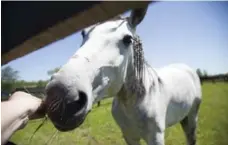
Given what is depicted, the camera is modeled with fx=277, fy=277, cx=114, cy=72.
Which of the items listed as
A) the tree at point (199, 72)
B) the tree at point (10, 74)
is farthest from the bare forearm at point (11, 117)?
the tree at point (199, 72)

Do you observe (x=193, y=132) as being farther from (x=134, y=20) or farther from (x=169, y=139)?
(x=134, y=20)

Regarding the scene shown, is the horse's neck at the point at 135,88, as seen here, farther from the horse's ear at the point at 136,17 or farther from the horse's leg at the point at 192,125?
the horse's leg at the point at 192,125

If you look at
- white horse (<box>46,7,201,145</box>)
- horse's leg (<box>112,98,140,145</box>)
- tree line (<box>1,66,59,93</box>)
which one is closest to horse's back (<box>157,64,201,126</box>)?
white horse (<box>46,7,201,145</box>)

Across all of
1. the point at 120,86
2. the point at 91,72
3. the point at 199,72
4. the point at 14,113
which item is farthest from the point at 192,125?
the point at 14,113

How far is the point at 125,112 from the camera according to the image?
64cm

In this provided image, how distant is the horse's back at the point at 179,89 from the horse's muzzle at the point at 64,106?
0.35 metres

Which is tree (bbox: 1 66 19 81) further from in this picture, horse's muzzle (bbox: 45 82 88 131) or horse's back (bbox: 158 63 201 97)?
horse's back (bbox: 158 63 201 97)

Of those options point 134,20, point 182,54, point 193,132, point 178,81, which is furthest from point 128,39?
point 193,132

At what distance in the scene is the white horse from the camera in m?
0.38

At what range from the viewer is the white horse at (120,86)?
1.24ft

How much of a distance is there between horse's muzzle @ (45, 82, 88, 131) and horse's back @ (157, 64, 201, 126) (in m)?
0.35

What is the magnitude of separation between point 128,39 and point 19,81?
0.22 meters

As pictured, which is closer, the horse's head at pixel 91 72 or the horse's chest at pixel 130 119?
the horse's head at pixel 91 72

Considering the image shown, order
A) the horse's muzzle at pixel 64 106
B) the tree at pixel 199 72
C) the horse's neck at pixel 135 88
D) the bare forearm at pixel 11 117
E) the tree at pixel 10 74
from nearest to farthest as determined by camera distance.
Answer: the bare forearm at pixel 11 117 → the horse's muzzle at pixel 64 106 → the tree at pixel 10 74 → the horse's neck at pixel 135 88 → the tree at pixel 199 72
